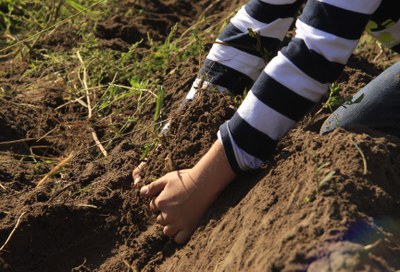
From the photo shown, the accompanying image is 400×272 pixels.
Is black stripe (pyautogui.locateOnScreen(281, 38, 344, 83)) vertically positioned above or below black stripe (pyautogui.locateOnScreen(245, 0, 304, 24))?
above

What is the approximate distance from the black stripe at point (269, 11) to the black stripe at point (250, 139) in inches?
24.9

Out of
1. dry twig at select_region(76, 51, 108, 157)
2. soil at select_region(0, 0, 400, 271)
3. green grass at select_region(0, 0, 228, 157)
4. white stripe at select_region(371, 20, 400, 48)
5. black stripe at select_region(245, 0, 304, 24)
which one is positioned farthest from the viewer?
green grass at select_region(0, 0, 228, 157)

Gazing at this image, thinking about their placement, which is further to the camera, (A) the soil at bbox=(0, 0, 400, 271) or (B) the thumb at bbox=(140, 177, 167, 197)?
(B) the thumb at bbox=(140, 177, 167, 197)

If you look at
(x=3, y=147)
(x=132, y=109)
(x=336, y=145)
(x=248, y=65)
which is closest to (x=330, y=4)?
(x=336, y=145)

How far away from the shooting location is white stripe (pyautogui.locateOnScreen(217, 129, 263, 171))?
2209mm

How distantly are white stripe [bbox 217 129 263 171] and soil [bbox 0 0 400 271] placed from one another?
3cm

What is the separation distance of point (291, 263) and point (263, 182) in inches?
16.4

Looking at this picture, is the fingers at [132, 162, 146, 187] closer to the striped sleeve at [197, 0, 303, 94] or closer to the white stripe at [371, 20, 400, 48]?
the striped sleeve at [197, 0, 303, 94]

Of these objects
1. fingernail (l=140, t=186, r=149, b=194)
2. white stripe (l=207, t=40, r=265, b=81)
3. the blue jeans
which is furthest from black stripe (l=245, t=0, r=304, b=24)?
fingernail (l=140, t=186, r=149, b=194)

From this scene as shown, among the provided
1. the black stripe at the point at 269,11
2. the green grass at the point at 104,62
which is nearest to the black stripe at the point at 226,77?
the green grass at the point at 104,62

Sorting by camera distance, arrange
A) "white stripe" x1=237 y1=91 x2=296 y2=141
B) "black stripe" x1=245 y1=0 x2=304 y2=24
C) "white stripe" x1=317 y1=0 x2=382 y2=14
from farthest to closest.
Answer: "black stripe" x1=245 y1=0 x2=304 y2=24, "white stripe" x1=237 y1=91 x2=296 y2=141, "white stripe" x1=317 y1=0 x2=382 y2=14

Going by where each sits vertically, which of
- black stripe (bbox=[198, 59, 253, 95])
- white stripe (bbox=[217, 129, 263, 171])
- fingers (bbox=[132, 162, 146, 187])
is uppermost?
white stripe (bbox=[217, 129, 263, 171])

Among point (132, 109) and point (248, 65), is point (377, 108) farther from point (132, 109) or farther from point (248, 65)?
point (132, 109)

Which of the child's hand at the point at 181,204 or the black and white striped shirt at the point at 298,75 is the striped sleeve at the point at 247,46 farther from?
the child's hand at the point at 181,204
